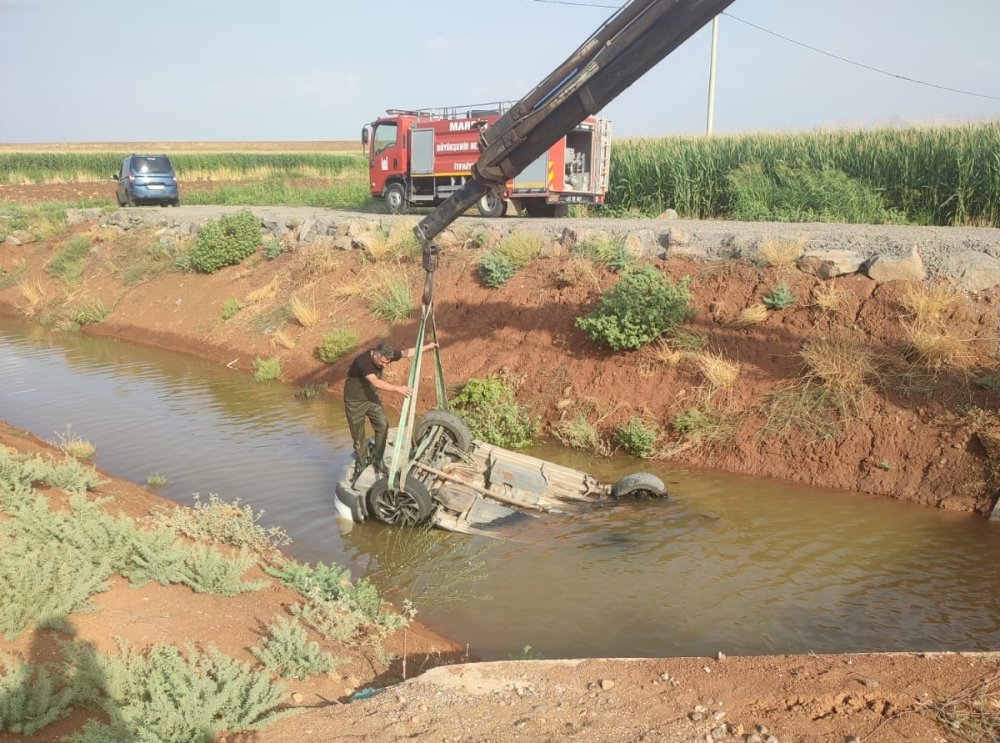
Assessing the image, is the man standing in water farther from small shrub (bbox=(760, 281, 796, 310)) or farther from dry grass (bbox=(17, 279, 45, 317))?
dry grass (bbox=(17, 279, 45, 317))

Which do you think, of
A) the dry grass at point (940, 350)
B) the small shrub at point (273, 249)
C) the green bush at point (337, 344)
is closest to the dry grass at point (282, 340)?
the green bush at point (337, 344)

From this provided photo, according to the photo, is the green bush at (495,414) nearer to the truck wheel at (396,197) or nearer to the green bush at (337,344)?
the green bush at (337,344)

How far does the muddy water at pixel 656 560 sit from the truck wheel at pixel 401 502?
0.23m

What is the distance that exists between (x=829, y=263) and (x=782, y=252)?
0.79 m

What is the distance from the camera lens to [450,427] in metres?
9.36

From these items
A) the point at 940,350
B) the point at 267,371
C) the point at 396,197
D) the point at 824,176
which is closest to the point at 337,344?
the point at 267,371

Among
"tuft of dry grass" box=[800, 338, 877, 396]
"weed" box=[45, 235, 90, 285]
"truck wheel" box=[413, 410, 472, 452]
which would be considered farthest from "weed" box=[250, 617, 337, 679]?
"weed" box=[45, 235, 90, 285]

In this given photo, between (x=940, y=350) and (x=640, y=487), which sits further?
(x=940, y=350)

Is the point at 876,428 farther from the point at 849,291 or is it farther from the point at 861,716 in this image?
the point at 861,716

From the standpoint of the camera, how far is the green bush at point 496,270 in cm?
1532

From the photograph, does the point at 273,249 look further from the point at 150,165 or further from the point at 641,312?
the point at 150,165

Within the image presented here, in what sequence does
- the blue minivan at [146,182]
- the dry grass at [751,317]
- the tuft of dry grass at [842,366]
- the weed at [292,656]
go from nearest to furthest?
the weed at [292,656] < the tuft of dry grass at [842,366] < the dry grass at [751,317] < the blue minivan at [146,182]

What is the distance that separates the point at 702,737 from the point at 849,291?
8865mm

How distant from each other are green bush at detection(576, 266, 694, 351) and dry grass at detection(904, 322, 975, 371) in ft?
10.8
